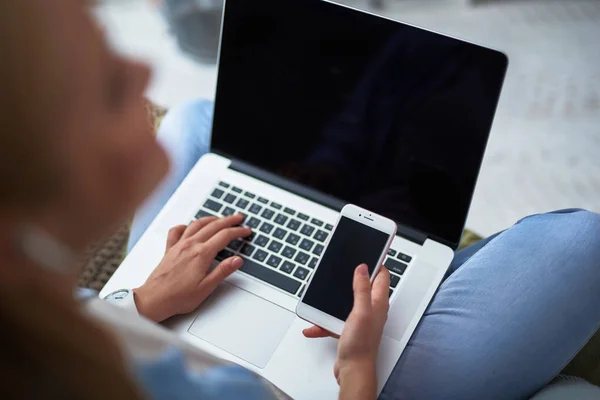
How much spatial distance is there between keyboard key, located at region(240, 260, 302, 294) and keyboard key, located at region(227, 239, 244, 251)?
24 millimetres

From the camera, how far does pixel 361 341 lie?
0.68 meters

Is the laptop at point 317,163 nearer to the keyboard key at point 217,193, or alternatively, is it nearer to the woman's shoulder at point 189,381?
the keyboard key at point 217,193

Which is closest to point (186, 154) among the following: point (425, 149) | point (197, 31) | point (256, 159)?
point (256, 159)

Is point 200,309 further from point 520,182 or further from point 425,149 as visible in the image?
point 520,182

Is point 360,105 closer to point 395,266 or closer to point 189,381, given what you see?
point 395,266

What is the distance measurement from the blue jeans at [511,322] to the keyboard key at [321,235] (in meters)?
0.16

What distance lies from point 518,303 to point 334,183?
28 centimetres

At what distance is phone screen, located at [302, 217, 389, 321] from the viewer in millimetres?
742

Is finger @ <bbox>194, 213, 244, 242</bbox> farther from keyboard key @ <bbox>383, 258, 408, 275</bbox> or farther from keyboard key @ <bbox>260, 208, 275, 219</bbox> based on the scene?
keyboard key @ <bbox>383, 258, 408, 275</bbox>

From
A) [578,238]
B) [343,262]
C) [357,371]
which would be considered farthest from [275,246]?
[578,238]

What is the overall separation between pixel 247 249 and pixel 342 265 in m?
0.14

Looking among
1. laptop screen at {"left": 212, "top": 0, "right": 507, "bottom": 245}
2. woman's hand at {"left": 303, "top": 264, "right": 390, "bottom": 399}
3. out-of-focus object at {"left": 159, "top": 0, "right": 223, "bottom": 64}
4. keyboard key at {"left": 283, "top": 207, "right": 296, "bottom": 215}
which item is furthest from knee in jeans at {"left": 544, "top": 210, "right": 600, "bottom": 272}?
out-of-focus object at {"left": 159, "top": 0, "right": 223, "bottom": 64}

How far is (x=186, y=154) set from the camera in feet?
3.18

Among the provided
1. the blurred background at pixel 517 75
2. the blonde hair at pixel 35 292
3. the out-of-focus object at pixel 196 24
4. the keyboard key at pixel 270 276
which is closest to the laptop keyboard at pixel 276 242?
the keyboard key at pixel 270 276
